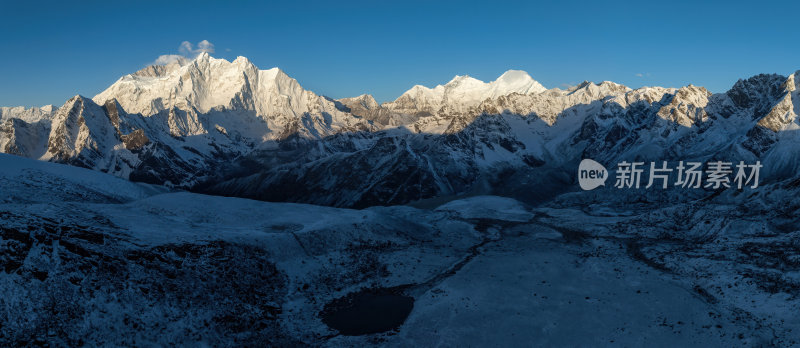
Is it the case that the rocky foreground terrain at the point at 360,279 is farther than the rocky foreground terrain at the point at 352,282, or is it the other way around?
the rocky foreground terrain at the point at 360,279
